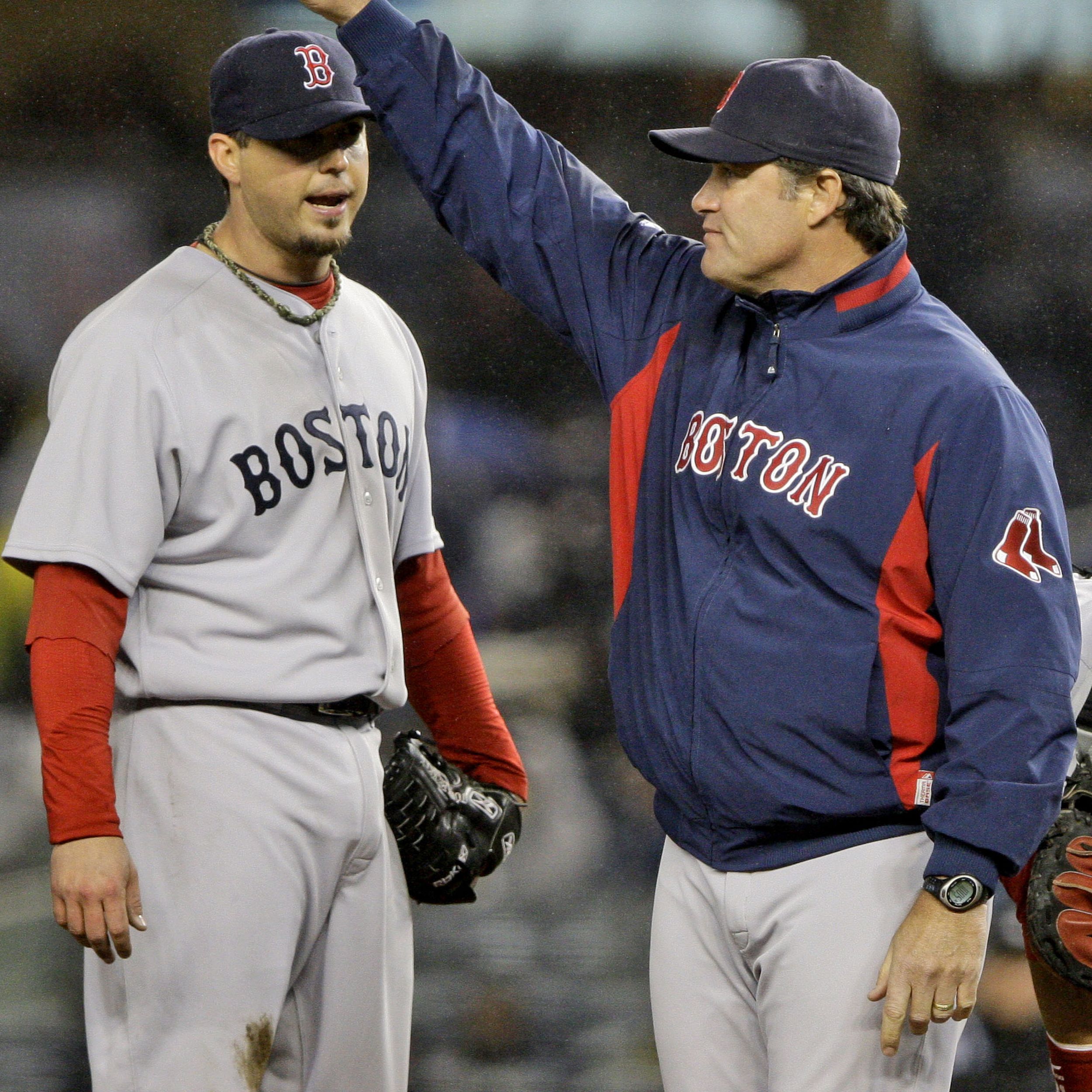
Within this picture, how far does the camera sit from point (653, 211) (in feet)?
8.21

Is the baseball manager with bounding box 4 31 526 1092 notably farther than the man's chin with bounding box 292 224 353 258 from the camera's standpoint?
No

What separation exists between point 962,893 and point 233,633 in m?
0.84

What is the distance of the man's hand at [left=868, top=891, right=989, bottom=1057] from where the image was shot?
134 cm

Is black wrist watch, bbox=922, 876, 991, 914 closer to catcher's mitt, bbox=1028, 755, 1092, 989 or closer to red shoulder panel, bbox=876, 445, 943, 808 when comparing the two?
red shoulder panel, bbox=876, 445, 943, 808

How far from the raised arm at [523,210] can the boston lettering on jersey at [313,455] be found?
243mm

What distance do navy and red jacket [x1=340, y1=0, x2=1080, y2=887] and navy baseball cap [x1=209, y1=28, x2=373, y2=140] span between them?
0.05 m

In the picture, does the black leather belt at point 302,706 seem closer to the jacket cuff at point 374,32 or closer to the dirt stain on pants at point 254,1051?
the dirt stain on pants at point 254,1051

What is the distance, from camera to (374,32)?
1.60m

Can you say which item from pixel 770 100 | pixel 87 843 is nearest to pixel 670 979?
pixel 87 843

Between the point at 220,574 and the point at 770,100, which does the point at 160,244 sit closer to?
the point at 220,574

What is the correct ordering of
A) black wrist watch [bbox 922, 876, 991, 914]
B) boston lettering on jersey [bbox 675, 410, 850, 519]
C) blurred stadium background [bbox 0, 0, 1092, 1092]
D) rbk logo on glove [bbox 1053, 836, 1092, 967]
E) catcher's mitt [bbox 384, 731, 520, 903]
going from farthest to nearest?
blurred stadium background [bbox 0, 0, 1092, 1092] → rbk logo on glove [bbox 1053, 836, 1092, 967] → catcher's mitt [bbox 384, 731, 520, 903] → boston lettering on jersey [bbox 675, 410, 850, 519] → black wrist watch [bbox 922, 876, 991, 914]

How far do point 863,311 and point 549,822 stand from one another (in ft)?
4.52

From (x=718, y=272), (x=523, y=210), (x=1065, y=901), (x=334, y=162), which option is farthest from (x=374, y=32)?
(x=1065, y=901)

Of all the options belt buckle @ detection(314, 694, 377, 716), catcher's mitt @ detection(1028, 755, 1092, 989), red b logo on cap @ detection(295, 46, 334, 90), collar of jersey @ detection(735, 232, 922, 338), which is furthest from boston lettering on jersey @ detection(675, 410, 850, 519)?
catcher's mitt @ detection(1028, 755, 1092, 989)
